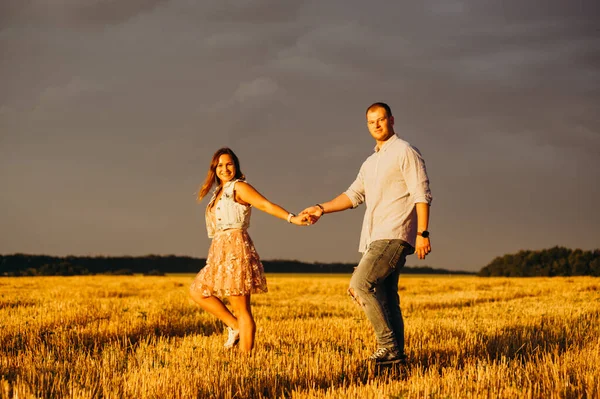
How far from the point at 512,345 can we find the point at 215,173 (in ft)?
16.6

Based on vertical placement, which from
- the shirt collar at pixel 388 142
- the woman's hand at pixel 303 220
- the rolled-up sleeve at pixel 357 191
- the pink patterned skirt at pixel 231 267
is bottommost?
the pink patterned skirt at pixel 231 267

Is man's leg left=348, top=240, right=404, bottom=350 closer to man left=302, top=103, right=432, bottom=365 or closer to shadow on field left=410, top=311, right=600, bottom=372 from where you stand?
man left=302, top=103, right=432, bottom=365

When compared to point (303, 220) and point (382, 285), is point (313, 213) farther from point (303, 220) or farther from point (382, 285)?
point (382, 285)

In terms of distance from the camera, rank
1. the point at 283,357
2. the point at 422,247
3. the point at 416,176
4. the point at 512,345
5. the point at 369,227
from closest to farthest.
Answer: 1. the point at 422,247
2. the point at 416,176
3. the point at 369,227
4. the point at 283,357
5. the point at 512,345

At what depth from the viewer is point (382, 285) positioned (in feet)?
23.1

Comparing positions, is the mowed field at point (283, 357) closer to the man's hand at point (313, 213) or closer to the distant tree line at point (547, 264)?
the man's hand at point (313, 213)

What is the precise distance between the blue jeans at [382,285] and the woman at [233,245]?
1430 mm

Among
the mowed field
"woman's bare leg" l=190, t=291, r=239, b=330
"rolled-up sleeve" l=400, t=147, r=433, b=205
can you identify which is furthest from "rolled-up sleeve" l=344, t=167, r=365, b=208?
"woman's bare leg" l=190, t=291, r=239, b=330

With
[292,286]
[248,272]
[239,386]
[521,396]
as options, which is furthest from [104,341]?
[292,286]

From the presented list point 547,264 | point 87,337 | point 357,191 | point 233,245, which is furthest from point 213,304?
point 547,264

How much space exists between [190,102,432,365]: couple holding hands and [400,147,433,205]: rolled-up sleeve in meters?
0.01

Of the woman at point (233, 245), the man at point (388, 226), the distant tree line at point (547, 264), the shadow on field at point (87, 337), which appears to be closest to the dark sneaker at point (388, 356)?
the man at point (388, 226)

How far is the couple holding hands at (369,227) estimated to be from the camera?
676 centimetres

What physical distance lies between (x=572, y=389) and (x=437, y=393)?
4.02 feet
